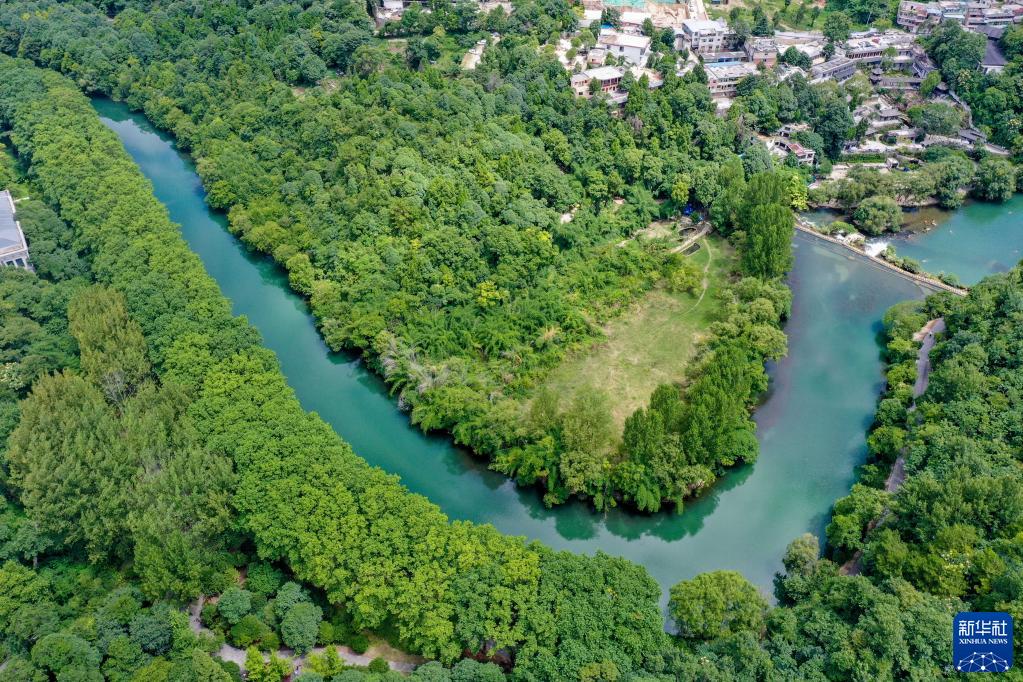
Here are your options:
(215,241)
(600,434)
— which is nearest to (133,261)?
(215,241)

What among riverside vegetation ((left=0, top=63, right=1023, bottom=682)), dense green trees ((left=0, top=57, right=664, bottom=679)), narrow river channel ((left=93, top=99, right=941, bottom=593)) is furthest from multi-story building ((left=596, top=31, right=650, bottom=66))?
dense green trees ((left=0, top=57, right=664, bottom=679))

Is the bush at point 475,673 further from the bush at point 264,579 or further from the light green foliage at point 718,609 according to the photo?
the bush at point 264,579

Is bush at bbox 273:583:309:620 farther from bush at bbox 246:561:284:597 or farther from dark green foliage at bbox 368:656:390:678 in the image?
dark green foliage at bbox 368:656:390:678

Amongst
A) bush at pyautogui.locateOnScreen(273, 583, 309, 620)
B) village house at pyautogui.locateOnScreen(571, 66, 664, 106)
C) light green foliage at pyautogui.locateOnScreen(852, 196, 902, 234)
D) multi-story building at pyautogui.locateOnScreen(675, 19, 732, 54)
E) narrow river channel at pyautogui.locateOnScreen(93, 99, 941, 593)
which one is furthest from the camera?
multi-story building at pyautogui.locateOnScreen(675, 19, 732, 54)

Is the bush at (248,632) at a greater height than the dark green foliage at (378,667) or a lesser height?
greater

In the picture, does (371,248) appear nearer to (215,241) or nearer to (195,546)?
(215,241)

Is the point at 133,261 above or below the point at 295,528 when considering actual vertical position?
above

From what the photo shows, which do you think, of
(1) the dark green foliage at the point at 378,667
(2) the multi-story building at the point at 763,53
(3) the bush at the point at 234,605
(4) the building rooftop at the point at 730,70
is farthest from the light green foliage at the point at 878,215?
(3) the bush at the point at 234,605
